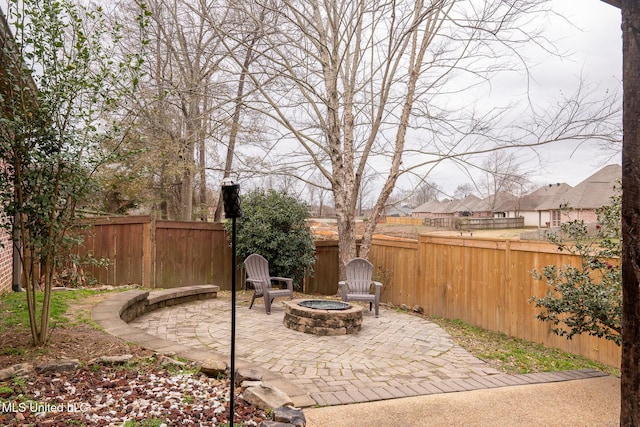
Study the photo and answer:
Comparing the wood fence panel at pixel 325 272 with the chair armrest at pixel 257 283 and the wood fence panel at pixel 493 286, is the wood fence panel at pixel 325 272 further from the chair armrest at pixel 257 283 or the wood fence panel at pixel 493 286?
the chair armrest at pixel 257 283

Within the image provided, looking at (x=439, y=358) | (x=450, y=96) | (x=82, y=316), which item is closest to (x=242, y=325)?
(x=82, y=316)

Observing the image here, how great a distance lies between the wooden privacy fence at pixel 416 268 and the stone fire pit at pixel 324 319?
2108 mm

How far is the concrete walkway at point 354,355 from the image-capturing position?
11.5 feet

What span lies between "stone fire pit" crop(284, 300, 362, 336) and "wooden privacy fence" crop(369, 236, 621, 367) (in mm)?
2083

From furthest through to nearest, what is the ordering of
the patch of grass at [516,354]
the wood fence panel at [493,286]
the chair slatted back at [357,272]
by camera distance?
the chair slatted back at [357,272] < the wood fence panel at [493,286] < the patch of grass at [516,354]

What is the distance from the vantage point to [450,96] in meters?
7.70

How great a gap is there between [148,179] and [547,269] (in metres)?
10.5

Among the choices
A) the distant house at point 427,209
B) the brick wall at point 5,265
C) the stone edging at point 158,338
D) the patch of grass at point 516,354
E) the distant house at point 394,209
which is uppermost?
the distant house at point 427,209

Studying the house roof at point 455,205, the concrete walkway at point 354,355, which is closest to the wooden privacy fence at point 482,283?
the concrete walkway at point 354,355

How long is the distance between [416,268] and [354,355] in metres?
3.69

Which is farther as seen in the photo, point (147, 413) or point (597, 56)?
point (597, 56)

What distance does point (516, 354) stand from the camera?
479 centimetres

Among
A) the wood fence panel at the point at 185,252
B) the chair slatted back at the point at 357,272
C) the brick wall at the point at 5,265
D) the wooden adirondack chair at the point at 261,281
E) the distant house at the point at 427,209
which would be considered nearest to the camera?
the brick wall at the point at 5,265

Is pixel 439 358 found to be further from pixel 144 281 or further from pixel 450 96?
pixel 144 281
